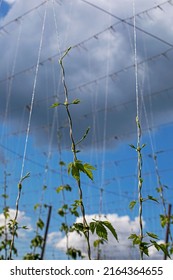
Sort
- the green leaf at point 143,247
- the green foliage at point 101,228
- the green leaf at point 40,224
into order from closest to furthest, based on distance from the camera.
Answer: the green foliage at point 101,228 → the green leaf at point 143,247 → the green leaf at point 40,224

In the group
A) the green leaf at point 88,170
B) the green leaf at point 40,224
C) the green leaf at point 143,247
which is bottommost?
the green leaf at point 143,247

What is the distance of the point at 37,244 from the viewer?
23.4ft

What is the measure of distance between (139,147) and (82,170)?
0.57 m

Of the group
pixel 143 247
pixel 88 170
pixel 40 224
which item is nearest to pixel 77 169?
pixel 88 170

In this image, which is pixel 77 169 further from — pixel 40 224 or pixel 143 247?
pixel 40 224

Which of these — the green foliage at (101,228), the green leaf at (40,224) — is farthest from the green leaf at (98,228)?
the green leaf at (40,224)

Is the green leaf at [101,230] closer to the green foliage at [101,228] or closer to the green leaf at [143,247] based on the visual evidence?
the green foliage at [101,228]

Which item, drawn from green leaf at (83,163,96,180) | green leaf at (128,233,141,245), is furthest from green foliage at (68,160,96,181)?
green leaf at (128,233,141,245)

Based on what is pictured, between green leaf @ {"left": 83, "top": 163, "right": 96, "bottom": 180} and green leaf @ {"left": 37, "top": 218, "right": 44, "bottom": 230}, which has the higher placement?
green leaf @ {"left": 37, "top": 218, "right": 44, "bottom": 230}

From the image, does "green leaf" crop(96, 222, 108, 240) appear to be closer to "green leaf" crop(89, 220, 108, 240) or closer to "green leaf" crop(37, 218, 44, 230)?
"green leaf" crop(89, 220, 108, 240)

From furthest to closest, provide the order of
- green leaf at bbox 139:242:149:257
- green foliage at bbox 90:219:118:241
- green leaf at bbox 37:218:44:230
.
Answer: green leaf at bbox 37:218:44:230 < green leaf at bbox 139:242:149:257 < green foliage at bbox 90:219:118:241
